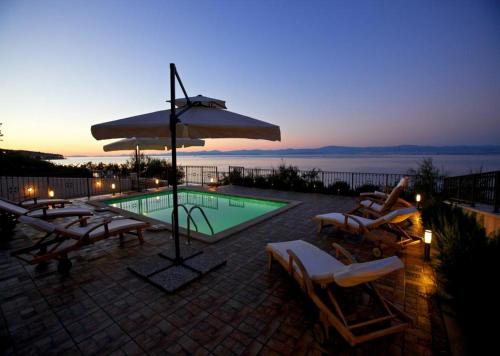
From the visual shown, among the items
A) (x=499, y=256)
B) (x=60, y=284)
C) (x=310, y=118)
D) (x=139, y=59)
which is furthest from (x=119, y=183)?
(x=310, y=118)

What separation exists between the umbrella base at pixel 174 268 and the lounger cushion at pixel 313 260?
0.98 meters

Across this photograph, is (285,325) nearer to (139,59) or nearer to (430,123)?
(139,59)

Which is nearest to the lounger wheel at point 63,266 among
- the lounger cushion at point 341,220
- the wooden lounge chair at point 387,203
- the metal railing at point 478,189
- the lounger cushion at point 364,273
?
the lounger cushion at point 364,273

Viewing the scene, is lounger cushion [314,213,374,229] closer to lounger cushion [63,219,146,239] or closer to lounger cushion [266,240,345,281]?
lounger cushion [266,240,345,281]

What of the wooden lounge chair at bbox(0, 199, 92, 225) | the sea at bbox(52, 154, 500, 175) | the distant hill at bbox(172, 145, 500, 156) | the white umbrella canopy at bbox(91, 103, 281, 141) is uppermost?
the distant hill at bbox(172, 145, 500, 156)

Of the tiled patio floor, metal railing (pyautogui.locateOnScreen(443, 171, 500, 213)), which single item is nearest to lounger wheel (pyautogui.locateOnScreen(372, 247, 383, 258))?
the tiled patio floor

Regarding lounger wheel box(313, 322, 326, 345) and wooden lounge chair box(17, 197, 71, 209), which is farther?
wooden lounge chair box(17, 197, 71, 209)

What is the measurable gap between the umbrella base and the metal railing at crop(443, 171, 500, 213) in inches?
228

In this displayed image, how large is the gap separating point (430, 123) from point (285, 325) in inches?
1905

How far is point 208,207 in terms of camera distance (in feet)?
25.8

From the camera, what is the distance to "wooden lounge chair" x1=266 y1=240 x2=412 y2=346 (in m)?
1.71

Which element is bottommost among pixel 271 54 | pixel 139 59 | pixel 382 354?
pixel 382 354

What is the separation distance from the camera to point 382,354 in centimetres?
175

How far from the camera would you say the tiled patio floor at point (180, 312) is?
183 cm
